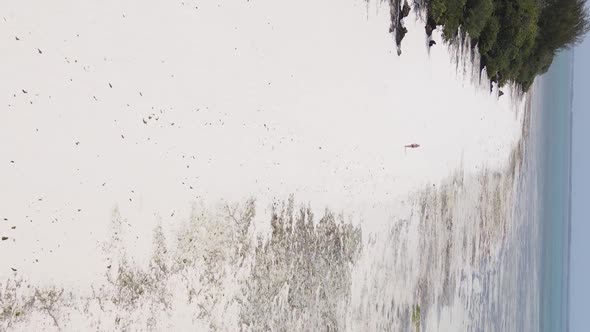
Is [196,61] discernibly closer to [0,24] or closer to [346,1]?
[0,24]

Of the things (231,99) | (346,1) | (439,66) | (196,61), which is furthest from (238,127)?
(439,66)

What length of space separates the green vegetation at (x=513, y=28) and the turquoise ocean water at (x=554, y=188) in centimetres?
444

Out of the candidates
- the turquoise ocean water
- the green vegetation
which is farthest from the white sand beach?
the turquoise ocean water

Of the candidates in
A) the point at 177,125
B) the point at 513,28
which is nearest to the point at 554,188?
the point at 513,28

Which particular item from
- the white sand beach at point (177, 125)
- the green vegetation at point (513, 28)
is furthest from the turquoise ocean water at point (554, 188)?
the white sand beach at point (177, 125)

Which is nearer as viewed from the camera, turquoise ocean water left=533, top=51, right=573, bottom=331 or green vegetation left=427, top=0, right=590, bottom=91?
green vegetation left=427, top=0, right=590, bottom=91

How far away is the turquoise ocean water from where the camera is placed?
1834cm

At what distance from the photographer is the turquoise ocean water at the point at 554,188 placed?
60.2ft

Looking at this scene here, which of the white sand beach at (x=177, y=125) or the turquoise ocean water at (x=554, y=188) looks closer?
the white sand beach at (x=177, y=125)

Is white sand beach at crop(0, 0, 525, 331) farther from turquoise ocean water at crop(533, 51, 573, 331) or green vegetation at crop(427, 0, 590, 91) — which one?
turquoise ocean water at crop(533, 51, 573, 331)

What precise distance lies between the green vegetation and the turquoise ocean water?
444cm

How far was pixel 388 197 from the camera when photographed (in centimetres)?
613

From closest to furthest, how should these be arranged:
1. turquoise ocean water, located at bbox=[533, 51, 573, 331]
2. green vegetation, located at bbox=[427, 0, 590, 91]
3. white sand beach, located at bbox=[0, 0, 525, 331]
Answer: white sand beach, located at bbox=[0, 0, 525, 331]
green vegetation, located at bbox=[427, 0, 590, 91]
turquoise ocean water, located at bbox=[533, 51, 573, 331]

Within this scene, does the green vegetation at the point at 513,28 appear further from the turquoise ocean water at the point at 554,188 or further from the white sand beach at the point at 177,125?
the turquoise ocean water at the point at 554,188
